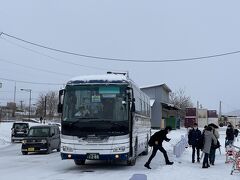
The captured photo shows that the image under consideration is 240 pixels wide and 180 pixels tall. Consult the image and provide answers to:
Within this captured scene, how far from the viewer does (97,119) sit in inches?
703

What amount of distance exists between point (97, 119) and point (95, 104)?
57 centimetres

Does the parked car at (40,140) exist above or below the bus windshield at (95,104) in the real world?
below

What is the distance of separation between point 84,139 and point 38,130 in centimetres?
1268

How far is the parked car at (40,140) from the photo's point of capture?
28.5 metres

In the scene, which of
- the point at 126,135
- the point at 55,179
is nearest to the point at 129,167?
the point at 126,135

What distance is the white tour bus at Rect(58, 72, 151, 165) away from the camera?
17766mm

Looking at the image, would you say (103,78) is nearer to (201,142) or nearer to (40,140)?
(201,142)

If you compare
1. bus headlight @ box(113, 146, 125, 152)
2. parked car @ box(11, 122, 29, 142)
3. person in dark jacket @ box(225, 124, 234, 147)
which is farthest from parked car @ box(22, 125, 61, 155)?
parked car @ box(11, 122, 29, 142)

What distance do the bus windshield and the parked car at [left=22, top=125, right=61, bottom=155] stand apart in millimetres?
10996

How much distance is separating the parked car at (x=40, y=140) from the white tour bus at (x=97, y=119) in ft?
35.7

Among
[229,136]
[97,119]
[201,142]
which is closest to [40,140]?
[229,136]

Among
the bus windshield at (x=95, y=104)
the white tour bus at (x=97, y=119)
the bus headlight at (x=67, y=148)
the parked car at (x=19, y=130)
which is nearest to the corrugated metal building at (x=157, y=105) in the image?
the parked car at (x=19, y=130)

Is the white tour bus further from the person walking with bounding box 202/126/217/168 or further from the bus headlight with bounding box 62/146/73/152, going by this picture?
the person walking with bounding box 202/126/217/168

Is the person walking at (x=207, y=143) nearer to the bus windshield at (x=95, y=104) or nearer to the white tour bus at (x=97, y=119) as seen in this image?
the white tour bus at (x=97, y=119)
